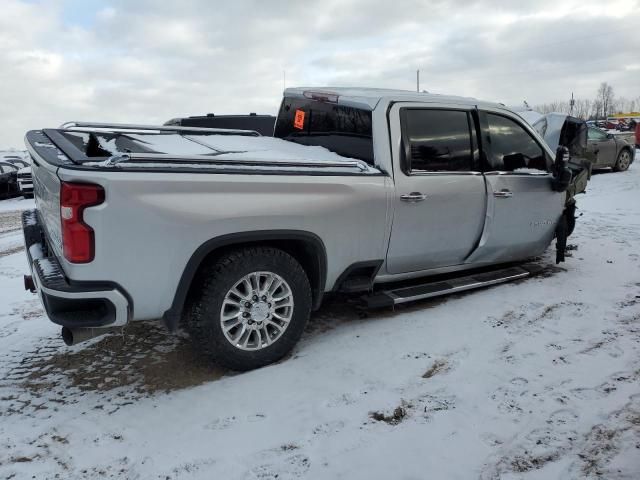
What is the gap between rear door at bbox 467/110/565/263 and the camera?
443 cm

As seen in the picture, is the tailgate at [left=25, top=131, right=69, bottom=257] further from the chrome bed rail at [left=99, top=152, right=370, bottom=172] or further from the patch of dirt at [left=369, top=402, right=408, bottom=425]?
the patch of dirt at [left=369, top=402, right=408, bottom=425]

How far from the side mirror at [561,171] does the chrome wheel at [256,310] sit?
3.04 metres

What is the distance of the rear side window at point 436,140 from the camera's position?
3914mm

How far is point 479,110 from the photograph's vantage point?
4.42 metres

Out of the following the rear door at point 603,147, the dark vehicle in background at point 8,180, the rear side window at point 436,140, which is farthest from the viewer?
the dark vehicle in background at point 8,180

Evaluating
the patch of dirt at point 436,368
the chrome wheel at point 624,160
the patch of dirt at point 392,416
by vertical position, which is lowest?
the patch of dirt at point 392,416

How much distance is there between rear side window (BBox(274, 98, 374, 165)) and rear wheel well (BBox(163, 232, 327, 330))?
2.88 feet

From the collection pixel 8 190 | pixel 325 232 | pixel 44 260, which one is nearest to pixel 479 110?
pixel 325 232

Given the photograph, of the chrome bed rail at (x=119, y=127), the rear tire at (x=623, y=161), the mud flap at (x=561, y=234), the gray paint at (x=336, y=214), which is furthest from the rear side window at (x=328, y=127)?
the rear tire at (x=623, y=161)

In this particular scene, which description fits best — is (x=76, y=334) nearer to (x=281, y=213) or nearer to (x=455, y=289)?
(x=281, y=213)

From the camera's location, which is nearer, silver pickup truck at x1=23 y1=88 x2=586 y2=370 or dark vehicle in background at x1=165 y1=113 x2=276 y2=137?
silver pickup truck at x1=23 y1=88 x2=586 y2=370

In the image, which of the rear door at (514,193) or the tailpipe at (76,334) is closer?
the tailpipe at (76,334)

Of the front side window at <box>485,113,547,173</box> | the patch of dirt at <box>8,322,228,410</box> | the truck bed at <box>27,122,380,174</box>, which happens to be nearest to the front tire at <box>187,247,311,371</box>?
the patch of dirt at <box>8,322,228,410</box>

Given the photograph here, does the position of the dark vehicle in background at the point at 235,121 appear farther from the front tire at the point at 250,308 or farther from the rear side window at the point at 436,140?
the front tire at the point at 250,308
